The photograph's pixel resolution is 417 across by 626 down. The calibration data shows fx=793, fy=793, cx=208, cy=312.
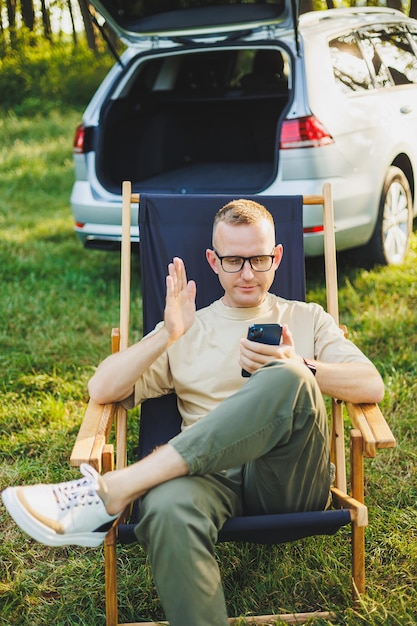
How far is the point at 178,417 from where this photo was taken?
2922mm

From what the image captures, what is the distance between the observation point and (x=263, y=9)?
4.67 m

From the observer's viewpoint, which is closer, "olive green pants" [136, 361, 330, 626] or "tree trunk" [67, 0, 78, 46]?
"olive green pants" [136, 361, 330, 626]

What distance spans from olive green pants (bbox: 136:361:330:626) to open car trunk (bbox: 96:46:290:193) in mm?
3438

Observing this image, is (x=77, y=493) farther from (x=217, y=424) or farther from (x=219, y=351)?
(x=219, y=351)

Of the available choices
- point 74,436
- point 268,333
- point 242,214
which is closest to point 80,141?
point 74,436

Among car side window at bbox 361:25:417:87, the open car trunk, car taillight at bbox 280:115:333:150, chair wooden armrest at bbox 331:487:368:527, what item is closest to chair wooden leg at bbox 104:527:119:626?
chair wooden armrest at bbox 331:487:368:527

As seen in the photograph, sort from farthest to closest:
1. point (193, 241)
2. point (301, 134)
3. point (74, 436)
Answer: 1. point (301, 134)
2. point (74, 436)
3. point (193, 241)

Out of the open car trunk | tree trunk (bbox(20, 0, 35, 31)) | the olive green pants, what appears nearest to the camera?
the olive green pants

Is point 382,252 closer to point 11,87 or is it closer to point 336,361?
point 336,361

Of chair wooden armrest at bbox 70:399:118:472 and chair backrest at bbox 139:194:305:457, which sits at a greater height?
chair backrest at bbox 139:194:305:457

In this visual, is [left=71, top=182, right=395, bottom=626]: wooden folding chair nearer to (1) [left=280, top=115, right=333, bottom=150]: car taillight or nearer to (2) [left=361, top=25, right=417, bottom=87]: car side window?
(1) [left=280, top=115, right=333, bottom=150]: car taillight

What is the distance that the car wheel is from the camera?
539 cm

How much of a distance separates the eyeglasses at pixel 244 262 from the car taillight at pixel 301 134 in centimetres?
211

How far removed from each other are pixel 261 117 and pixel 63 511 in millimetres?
4986
